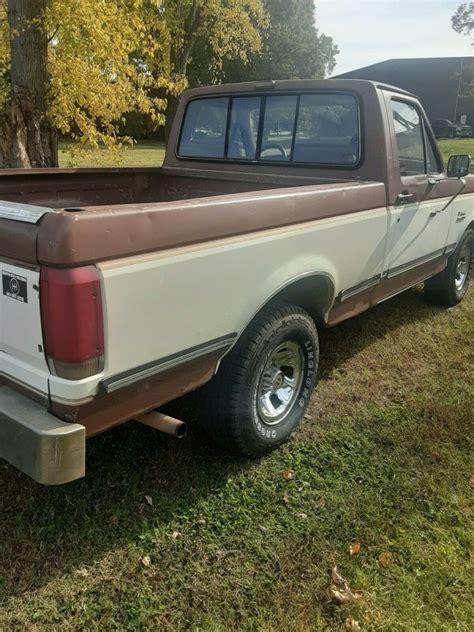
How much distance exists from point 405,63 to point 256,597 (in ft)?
190

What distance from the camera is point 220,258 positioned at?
2.33 m

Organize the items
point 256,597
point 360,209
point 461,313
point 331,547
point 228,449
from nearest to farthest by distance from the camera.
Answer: point 256,597, point 331,547, point 228,449, point 360,209, point 461,313

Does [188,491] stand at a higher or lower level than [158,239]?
lower

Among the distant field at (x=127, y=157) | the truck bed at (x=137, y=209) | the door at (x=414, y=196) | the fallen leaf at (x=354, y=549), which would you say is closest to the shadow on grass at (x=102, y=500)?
the fallen leaf at (x=354, y=549)

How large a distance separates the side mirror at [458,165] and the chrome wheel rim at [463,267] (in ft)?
3.93

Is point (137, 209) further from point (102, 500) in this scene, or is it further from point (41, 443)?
point (102, 500)

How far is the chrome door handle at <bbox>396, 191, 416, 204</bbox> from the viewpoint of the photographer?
3740mm

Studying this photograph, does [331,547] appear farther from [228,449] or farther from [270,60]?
[270,60]

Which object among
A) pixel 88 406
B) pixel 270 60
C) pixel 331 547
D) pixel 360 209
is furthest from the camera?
pixel 270 60

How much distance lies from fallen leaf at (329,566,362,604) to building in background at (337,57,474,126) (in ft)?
168

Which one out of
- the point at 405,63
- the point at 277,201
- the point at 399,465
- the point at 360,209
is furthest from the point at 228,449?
the point at 405,63

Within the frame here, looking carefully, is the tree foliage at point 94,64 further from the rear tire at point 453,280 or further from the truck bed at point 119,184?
the rear tire at point 453,280

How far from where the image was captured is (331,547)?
2480 millimetres

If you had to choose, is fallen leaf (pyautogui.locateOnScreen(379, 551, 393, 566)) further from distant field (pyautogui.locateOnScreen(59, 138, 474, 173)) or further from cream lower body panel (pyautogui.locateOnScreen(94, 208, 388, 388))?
distant field (pyautogui.locateOnScreen(59, 138, 474, 173))
